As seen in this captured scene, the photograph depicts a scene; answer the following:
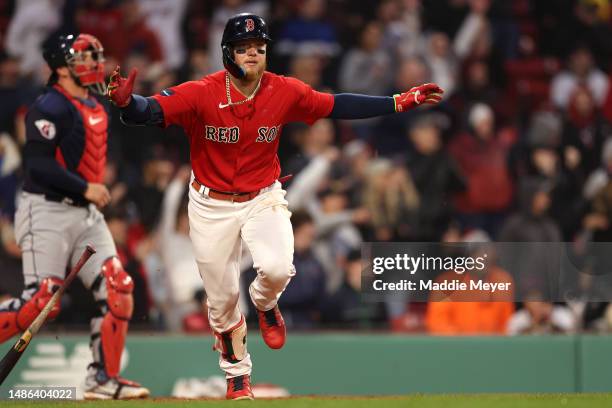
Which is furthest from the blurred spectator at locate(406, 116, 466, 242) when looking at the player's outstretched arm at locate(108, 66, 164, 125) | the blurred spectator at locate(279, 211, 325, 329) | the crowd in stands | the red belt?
the player's outstretched arm at locate(108, 66, 164, 125)

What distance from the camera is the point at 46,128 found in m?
8.79

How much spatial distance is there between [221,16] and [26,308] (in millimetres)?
6213

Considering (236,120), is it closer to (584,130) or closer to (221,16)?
(221,16)

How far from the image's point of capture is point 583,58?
14.9m

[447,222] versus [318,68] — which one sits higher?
[318,68]

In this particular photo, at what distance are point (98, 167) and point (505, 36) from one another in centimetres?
697

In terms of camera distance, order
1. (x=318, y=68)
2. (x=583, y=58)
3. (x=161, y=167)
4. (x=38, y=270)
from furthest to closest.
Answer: (x=583, y=58)
(x=318, y=68)
(x=161, y=167)
(x=38, y=270)

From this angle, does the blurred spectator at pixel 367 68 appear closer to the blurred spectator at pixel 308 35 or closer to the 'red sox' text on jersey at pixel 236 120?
the blurred spectator at pixel 308 35

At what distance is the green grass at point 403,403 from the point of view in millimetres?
7593

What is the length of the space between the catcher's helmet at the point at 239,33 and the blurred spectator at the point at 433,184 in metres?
4.60

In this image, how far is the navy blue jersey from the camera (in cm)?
873

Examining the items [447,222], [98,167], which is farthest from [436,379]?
[98,167]

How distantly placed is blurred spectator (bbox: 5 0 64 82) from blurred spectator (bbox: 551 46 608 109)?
534 cm

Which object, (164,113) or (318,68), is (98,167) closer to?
(164,113)
